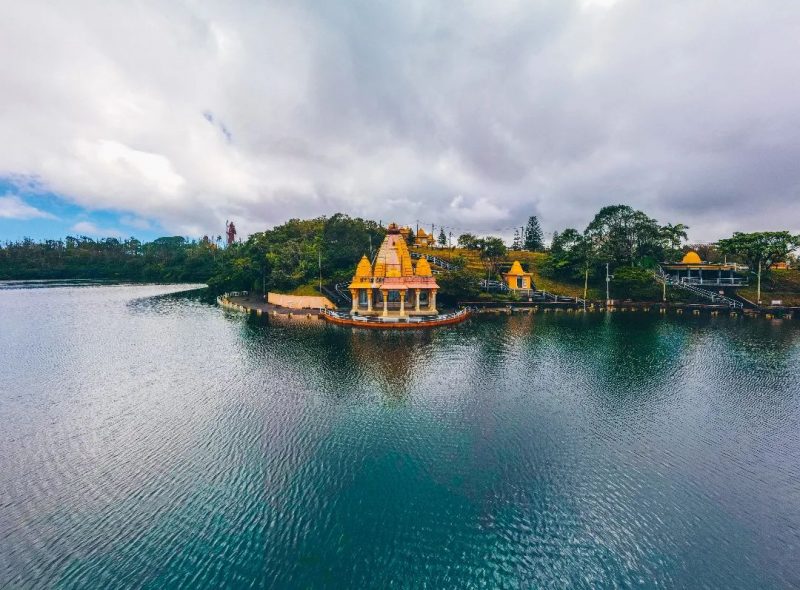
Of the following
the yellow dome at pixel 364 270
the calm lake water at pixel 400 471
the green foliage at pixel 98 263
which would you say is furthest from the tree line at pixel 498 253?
the green foliage at pixel 98 263

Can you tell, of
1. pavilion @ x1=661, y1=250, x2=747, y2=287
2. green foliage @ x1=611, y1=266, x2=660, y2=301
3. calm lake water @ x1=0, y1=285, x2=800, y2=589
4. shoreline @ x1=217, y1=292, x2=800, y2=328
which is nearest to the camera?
calm lake water @ x1=0, y1=285, x2=800, y2=589

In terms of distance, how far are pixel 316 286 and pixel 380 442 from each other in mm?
46277

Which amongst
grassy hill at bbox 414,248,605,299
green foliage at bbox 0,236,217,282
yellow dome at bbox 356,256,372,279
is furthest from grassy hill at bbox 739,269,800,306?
green foliage at bbox 0,236,217,282

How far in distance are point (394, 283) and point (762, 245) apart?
59.6 meters

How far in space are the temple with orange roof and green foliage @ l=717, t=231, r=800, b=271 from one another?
5238cm

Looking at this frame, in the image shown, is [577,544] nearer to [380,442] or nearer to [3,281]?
[380,442]

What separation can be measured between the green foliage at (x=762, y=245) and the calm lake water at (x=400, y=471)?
3888cm

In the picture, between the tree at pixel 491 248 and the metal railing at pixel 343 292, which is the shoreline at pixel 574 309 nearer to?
the metal railing at pixel 343 292

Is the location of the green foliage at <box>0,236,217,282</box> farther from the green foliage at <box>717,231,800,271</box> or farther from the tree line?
the green foliage at <box>717,231,800,271</box>

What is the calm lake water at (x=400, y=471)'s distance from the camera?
11172mm

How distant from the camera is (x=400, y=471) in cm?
1579

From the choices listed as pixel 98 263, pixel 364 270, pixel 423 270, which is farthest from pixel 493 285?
pixel 98 263

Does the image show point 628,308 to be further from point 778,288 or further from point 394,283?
point 394,283

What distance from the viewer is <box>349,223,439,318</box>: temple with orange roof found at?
49875 millimetres
